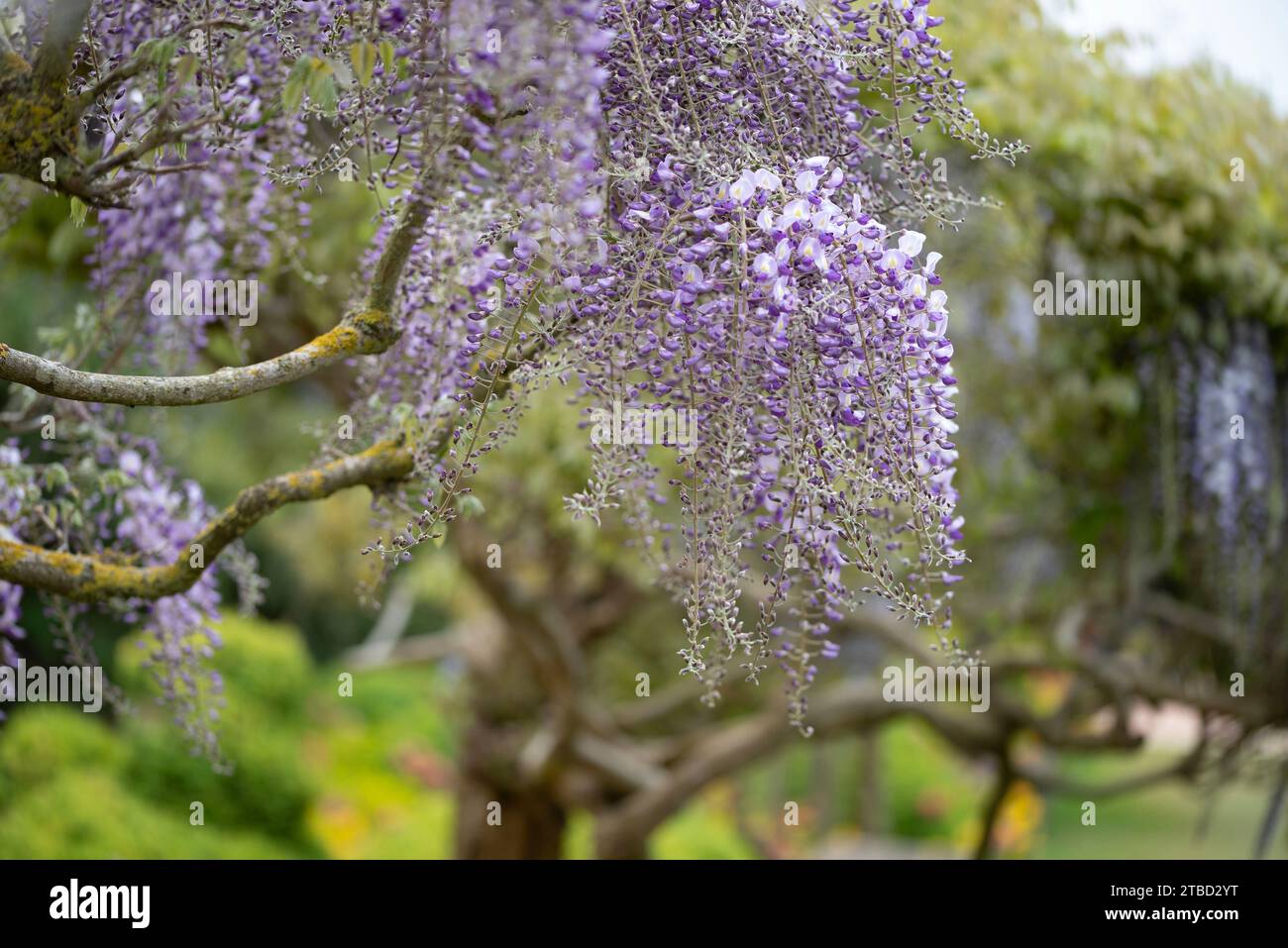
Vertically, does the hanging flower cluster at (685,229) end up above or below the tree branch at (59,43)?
below

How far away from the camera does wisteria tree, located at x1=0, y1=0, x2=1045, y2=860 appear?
1336mm

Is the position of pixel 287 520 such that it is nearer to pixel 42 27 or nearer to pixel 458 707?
pixel 458 707

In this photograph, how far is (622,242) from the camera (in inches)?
57.3

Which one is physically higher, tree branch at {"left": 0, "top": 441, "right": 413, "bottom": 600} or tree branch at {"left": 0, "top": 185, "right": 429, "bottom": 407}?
tree branch at {"left": 0, "top": 185, "right": 429, "bottom": 407}

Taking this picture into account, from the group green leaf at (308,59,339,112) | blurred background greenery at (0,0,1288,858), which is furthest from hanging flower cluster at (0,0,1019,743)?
blurred background greenery at (0,0,1288,858)

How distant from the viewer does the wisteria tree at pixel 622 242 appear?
134 centimetres

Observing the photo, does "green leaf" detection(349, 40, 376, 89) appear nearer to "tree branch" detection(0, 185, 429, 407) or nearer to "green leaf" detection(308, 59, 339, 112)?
"green leaf" detection(308, 59, 339, 112)

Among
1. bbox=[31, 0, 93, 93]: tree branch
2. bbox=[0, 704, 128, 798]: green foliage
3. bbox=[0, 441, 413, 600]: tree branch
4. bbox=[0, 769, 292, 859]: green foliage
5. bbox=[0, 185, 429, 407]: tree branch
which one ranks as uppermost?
bbox=[31, 0, 93, 93]: tree branch

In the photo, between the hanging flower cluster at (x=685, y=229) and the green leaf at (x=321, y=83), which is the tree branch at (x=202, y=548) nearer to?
the hanging flower cluster at (x=685, y=229)

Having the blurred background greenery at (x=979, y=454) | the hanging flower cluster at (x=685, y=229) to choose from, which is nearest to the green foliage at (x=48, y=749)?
the blurred background greenery at (x=979, y=454)

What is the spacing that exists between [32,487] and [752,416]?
1.28 meters

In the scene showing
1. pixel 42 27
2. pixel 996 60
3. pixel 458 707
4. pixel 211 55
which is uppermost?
pixel 996 60
